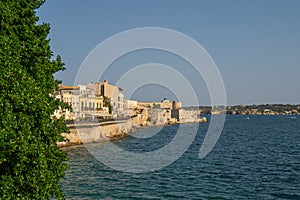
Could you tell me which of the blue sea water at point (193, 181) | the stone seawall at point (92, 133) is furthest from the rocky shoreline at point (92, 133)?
the blue sea water at point (193, 181)

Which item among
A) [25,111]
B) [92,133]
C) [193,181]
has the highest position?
[25,111]

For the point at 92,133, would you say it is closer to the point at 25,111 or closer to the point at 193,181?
the point at 193,181

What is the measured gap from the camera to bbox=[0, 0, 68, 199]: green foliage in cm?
1012

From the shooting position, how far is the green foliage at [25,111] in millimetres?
10117

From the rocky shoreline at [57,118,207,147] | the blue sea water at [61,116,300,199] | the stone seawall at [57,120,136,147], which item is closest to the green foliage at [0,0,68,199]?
the blue sea water at [61,116,300,199]

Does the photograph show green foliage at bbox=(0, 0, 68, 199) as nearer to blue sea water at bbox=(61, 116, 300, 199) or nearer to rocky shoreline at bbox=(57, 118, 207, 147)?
blue sea water at bbox=(61, 116, 300, 199)

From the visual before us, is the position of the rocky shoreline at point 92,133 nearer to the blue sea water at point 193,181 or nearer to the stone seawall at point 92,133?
the stone seawall at point 92,133

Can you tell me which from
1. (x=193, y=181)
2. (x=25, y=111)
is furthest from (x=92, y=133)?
(x=25, y=111)

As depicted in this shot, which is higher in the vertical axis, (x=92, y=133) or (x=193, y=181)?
(x=92, y=133)

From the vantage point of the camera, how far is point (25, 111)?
1082cm

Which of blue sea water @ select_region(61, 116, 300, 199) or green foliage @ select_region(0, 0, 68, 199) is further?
blue sea water @ select_region(61, 116, 300, 199)

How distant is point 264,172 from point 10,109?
88.4 ft

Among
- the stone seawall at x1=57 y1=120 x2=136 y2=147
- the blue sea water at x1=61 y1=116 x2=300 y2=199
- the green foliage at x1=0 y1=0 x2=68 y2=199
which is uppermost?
the green foliage at x1=0 y1=0 x2=68 y2=199

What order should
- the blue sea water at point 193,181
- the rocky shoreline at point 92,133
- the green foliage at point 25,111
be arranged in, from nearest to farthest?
the green foliage at point 25,111
the blue sea water at point 193,181
the rocky shoreline at point 92,133
